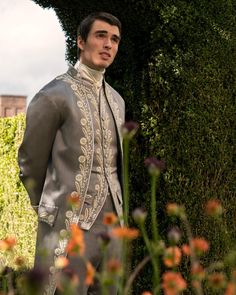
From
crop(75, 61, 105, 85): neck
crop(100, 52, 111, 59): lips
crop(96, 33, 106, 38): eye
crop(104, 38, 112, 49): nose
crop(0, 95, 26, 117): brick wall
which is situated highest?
crop(96, 33, 106, 38): eye

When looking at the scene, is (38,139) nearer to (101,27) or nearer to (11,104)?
(101,27)

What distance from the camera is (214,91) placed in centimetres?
526

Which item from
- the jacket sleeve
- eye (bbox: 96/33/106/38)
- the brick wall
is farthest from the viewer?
the brick wall

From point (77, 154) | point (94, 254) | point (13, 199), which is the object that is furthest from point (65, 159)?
point (13, 199)

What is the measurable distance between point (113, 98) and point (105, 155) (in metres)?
0.41

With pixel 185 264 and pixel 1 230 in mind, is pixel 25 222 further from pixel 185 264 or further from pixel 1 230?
pixel 185 264

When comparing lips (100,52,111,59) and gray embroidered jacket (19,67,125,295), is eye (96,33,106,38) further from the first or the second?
gray embroidered jacket (19,67,125,295)

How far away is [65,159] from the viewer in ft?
10.2

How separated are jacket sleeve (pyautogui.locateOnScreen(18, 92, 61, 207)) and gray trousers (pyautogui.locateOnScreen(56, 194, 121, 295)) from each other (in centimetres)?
36

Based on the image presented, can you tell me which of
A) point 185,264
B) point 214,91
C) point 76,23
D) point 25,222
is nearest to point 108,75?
point 76,23

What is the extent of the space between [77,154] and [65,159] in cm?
6

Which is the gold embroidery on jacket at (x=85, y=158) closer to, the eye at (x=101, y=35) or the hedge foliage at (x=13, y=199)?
the eye at (x=101, y=35)

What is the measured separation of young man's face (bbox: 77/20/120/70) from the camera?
323 cm

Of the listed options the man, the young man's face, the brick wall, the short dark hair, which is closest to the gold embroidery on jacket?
the man
